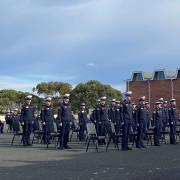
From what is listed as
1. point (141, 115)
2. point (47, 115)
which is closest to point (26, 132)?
point (47, 115)

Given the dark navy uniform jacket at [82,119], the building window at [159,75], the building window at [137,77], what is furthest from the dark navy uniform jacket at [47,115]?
the building window at [137,77]

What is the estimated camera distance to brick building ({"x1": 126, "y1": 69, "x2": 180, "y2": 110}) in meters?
74.5

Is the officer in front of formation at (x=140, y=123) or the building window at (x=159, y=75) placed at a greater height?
the building window at (x=159, y=75)

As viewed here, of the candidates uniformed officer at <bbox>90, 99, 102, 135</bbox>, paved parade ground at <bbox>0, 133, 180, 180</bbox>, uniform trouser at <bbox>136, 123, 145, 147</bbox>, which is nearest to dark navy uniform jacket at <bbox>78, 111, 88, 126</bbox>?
uniformed officer at <bbox>90, 99, 102, 135</bbox>

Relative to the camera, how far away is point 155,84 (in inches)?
3019

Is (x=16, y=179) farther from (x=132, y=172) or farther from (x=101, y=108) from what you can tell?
(x=101, y=108)

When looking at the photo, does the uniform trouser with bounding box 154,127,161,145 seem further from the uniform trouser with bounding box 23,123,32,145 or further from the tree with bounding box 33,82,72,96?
the tree with bounding box 33,82,72,96

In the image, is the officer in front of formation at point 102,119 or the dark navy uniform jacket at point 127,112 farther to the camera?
the officer in front of formation at point 102,119

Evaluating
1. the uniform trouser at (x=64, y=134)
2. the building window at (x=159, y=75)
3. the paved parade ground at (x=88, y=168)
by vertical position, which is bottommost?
the paved parade ground at (x=88, y=168)

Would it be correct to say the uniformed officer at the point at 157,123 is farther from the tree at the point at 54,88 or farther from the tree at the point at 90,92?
the tree at the point at 54,88

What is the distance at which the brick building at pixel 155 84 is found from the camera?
74500mm

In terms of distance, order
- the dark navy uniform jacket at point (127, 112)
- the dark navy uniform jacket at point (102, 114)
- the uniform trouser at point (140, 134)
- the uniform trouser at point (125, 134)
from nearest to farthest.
Result: the uniform trouser at point (125, 134)
the dark navy uniform jacket at point (127, 112)
the uniform trouser at point (140, 134)
the dark navy uniform jacket at point (102, 114)

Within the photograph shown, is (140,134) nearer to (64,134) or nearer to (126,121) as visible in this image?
(126,121)

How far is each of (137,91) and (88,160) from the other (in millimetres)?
64720
